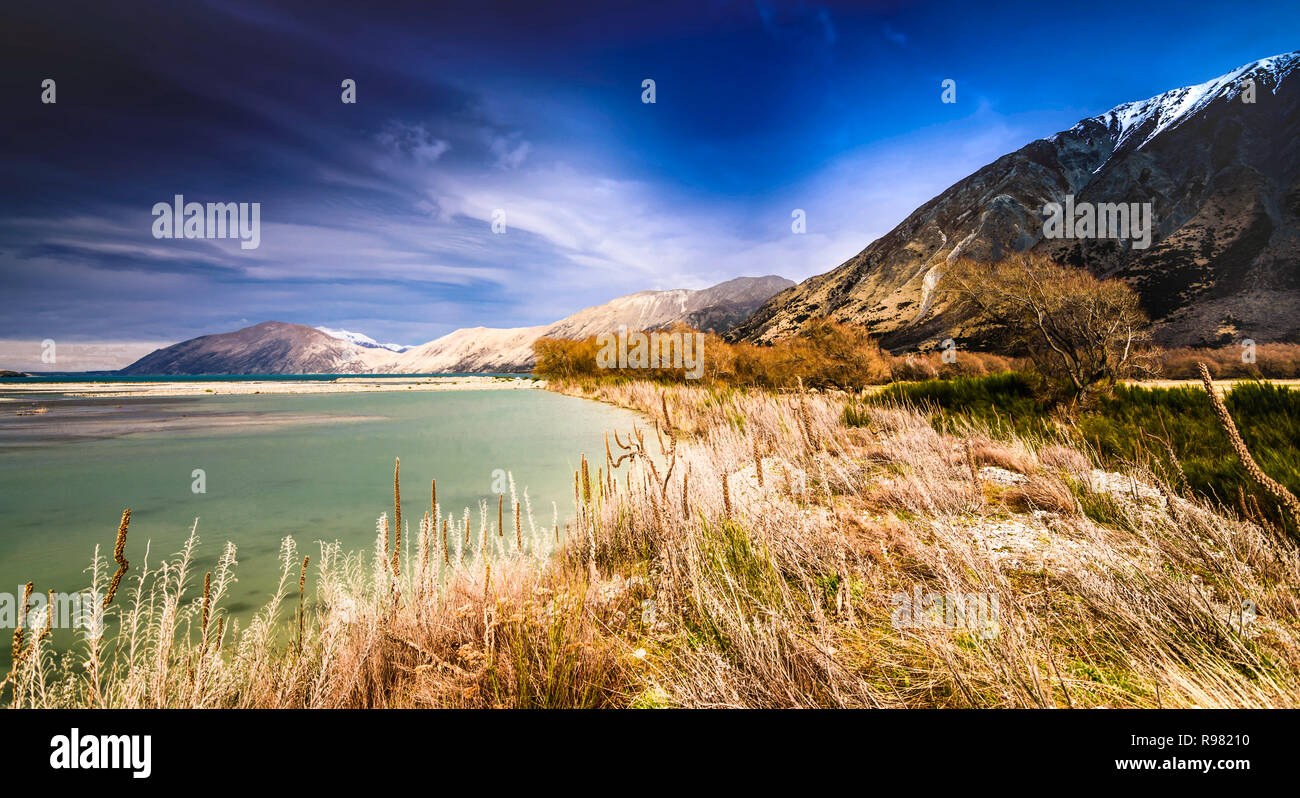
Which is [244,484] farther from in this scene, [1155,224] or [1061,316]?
[1155,224]

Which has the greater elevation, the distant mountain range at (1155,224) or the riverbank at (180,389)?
the distant mountain range at (1155,224)

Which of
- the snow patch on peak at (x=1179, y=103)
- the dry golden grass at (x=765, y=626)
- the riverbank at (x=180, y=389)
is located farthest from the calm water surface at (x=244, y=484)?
the snow patch on peak at (x=1179, y=103)

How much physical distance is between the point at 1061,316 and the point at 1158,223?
261 feet

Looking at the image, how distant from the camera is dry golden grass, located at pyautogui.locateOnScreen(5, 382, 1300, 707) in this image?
1.60m

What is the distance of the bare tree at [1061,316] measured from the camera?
7117mm

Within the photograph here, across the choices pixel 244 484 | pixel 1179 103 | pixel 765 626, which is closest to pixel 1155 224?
pixel 1179 103

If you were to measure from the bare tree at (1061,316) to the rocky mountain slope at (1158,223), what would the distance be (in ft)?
48.2

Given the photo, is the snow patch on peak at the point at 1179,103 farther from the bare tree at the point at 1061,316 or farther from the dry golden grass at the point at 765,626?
the dry golden grass at the point at 765,626

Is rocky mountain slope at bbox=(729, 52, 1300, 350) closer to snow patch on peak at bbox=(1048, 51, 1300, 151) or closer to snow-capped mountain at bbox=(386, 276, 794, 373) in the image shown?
snow patch on peak at bbox=(1048, 51, 1300, 151)

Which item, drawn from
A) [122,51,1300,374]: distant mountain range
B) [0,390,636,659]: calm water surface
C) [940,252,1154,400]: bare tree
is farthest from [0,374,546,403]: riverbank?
[122,51,1300,374]: distant mountain range

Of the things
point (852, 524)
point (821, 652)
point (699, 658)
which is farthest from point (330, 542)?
point (852, 524)

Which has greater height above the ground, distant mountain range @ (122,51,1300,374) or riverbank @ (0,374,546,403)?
distant mountain range @ (122,51,1300,374)

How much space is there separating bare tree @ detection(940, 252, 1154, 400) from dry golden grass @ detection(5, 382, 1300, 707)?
5497mm
